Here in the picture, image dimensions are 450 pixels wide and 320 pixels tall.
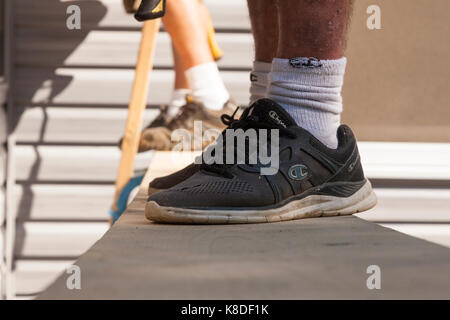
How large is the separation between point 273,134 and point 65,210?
10.1ft

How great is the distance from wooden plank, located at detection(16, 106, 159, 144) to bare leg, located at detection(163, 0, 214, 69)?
128 cm

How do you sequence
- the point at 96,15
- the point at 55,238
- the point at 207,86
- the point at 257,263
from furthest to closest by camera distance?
the point at 55,238 < the point at 96,15 < the point at 207,86 < the point at 257,263

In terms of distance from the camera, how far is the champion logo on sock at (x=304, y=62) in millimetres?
1422

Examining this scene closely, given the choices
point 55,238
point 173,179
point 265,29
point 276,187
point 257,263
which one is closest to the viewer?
point 257,263

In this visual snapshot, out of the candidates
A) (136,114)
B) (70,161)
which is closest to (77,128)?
(70,161)

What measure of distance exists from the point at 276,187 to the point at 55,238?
123 inches

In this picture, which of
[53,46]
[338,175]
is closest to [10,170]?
[53,46]

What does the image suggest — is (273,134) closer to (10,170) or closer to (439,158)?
(439,158)

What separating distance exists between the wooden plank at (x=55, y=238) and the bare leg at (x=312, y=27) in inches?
118

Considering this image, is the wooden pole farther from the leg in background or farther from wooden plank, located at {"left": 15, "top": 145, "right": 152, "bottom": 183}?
wooden plank, located at {"left": 15, "top": 145, "right": 152, "bottom": 183}

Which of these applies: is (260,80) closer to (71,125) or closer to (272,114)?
(272,114)

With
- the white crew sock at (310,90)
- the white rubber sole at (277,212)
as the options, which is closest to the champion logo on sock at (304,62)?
the white crew sock at (310,90)

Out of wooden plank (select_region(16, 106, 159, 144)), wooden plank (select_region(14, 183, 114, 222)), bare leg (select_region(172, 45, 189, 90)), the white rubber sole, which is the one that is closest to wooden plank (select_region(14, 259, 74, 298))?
wooden plank (select_region(14, 183, 114, 222))

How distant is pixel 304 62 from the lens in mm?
1422
